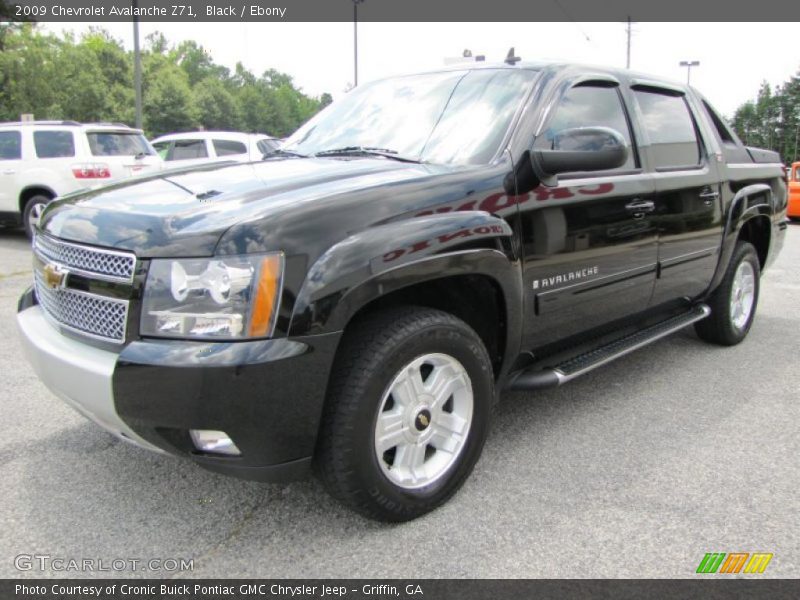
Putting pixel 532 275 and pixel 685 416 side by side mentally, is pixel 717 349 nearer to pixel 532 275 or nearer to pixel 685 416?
pixel 685 416

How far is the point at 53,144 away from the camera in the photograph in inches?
408

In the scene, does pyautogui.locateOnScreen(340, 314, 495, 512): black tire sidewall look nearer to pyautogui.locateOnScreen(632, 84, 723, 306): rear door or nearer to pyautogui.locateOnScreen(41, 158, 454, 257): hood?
pyautogui.locateOnScreen(41, 158, 454, 257): hood

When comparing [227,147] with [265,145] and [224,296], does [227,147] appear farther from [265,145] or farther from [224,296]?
[224,296]

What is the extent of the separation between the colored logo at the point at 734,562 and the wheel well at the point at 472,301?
1076 millimetres

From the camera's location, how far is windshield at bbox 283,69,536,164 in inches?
118

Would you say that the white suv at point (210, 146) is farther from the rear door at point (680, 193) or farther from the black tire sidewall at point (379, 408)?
the black tire sidewall at point (379, 408)

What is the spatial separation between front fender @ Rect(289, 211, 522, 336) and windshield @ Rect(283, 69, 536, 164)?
0.42 meters

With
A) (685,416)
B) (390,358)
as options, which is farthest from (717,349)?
(390,358)

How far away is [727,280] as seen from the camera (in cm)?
462

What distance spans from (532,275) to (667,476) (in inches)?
41.7

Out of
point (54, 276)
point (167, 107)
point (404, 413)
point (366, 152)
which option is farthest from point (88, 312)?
point (167, 107)

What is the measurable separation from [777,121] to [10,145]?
104 metres
